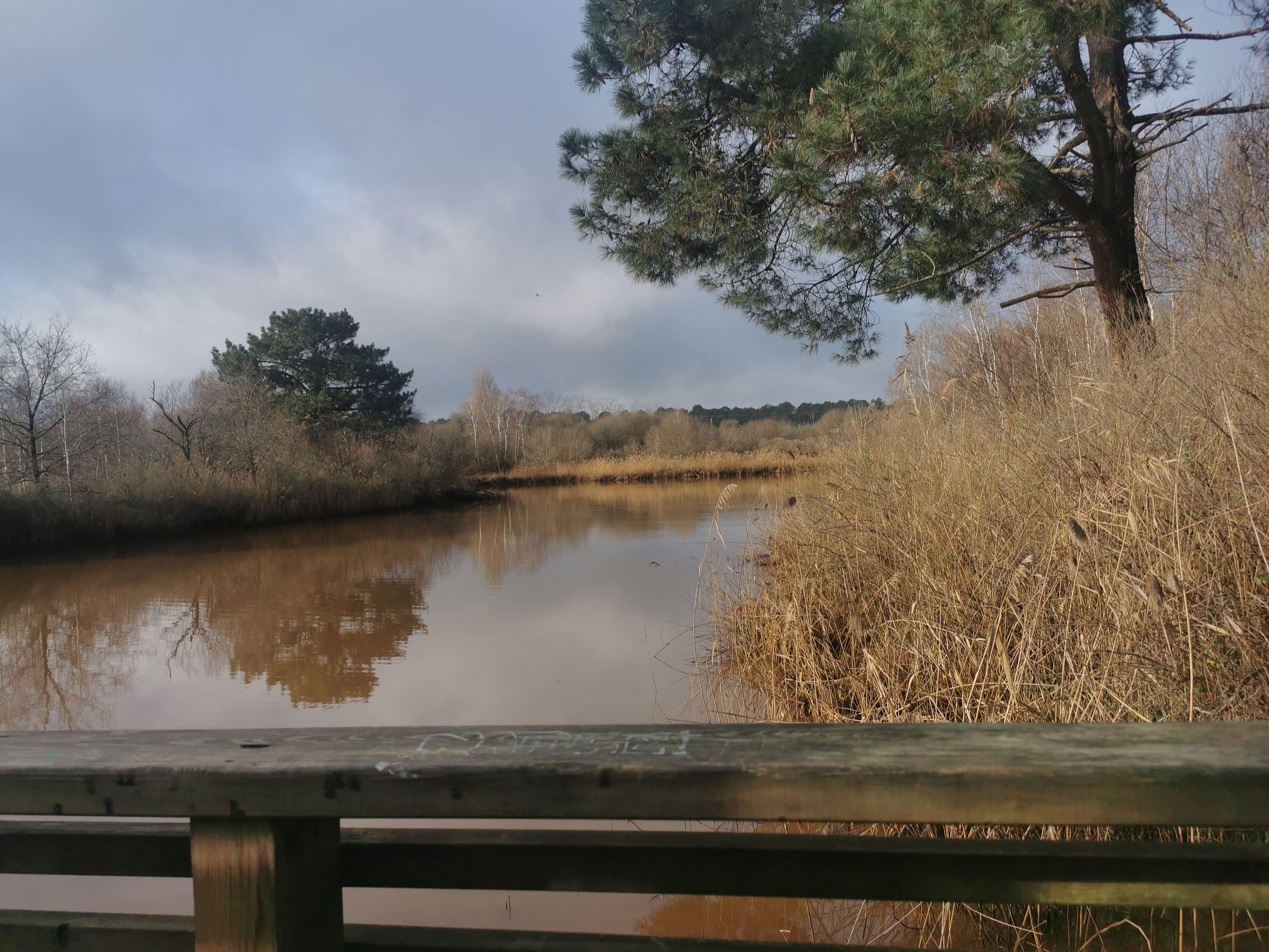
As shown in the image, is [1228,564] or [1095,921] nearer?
[1095,921]

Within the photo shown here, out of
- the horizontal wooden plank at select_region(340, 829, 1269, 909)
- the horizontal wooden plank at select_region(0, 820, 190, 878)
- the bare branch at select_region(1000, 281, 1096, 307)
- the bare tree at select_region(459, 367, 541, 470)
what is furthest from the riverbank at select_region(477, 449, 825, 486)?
the horizontal wooden plank at select_region(0, 820, 190, 878)

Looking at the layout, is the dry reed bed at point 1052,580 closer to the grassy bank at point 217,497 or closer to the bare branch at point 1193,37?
the bare branch at point 1193,37

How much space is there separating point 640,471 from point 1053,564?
26.9 m

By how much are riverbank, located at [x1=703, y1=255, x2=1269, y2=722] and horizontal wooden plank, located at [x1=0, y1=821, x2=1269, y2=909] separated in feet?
2.20

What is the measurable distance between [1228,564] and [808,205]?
11.8 ft

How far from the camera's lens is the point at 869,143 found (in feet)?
15.6

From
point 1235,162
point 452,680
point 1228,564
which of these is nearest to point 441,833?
point 1228,564

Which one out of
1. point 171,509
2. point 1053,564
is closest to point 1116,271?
point 1053,564

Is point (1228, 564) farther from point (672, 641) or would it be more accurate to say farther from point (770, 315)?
point (770, 315)


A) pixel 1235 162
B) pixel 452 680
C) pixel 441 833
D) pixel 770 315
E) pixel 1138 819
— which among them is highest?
pixel 1235 162

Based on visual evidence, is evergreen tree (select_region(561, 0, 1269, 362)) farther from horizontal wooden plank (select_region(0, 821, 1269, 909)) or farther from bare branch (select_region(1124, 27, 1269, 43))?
horizontal wooden plank (select_region(0, 821, 1269, 909))

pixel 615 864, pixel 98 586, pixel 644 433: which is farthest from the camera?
pixel 644 433

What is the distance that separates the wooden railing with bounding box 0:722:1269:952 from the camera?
2.65 ft

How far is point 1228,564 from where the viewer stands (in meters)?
2.28
